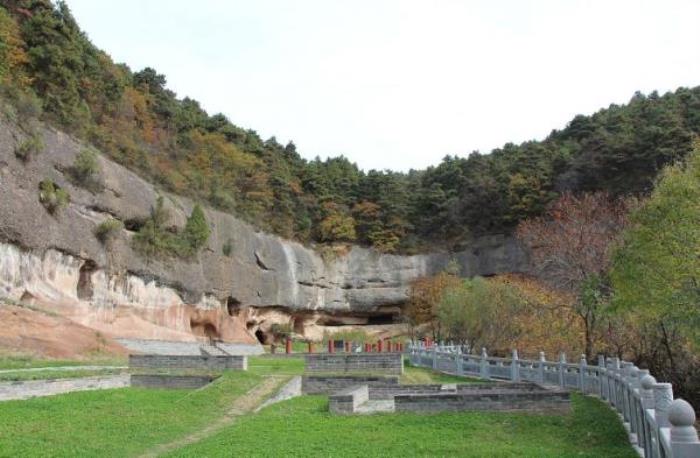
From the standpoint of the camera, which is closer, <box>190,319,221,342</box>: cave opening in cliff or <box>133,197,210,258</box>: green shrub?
<box>133,197,210,258</box>: green shrub

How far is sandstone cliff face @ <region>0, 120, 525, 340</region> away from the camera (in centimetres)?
2645

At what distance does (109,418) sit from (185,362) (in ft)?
26.9

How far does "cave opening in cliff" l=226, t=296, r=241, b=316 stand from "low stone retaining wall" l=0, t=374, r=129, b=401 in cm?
2566

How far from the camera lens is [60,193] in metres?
28.2

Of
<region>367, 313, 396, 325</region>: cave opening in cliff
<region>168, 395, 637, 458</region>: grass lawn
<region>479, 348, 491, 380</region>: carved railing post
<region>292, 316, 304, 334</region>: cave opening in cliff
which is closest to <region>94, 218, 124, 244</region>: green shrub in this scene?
<region>479, 348, 491, 380</region>: carved railing post

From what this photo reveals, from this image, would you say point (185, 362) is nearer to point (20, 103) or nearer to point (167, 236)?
point (20, 103)

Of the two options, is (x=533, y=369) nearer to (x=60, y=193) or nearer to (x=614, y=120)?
(x=60, y=193)

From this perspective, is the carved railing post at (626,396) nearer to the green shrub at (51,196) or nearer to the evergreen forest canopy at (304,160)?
the green shrub at (51,196)

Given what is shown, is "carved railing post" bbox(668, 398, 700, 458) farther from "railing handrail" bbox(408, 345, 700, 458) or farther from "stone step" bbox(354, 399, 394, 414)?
"stone step" bbox(354, 399, 394, 414)

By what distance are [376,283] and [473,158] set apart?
1629cm

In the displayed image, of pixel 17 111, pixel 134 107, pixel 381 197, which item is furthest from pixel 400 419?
pixel 381 197

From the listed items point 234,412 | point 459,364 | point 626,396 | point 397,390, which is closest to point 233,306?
point 459,364

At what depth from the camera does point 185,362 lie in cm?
2080

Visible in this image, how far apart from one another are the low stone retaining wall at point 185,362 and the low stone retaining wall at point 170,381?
1.91 m
